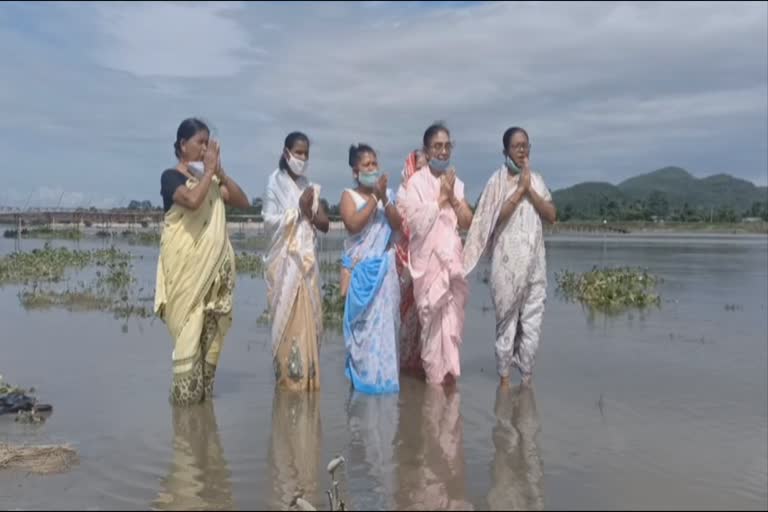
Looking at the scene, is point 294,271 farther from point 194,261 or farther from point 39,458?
point 39,458

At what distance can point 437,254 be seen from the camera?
6.27 meters

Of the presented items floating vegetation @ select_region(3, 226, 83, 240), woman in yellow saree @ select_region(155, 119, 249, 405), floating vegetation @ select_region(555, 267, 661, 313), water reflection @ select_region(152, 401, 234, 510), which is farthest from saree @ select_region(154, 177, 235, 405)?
floating vegetation @ select_region(3, 226, 83, 240)

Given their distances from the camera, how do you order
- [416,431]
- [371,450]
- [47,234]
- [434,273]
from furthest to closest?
[47,234] → [434,273] → [416,431] → [371,450]

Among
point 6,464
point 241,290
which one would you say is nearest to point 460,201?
point 6,464

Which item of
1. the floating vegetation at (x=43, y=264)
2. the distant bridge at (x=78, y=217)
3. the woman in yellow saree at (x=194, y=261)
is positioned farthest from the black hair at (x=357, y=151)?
the distant bridge at (x=78, y=217)

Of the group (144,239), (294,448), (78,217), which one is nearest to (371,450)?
(294,448)

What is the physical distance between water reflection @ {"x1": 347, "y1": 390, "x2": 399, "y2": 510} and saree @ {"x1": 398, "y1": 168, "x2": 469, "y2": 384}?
0.58 metres

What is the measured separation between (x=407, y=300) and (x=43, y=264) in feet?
43.6

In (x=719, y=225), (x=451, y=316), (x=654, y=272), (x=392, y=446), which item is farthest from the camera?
(x=719, y=225)

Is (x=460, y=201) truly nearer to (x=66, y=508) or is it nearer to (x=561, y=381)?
(x=561, y=381)

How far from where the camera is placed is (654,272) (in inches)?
783

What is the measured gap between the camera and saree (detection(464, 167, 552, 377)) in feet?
20.8

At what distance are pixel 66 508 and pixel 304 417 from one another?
Answer: 6.32 feet

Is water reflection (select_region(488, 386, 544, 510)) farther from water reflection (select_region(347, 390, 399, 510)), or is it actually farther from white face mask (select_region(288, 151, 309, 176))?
white face mask (select_region(288, 151, 309, 176))
